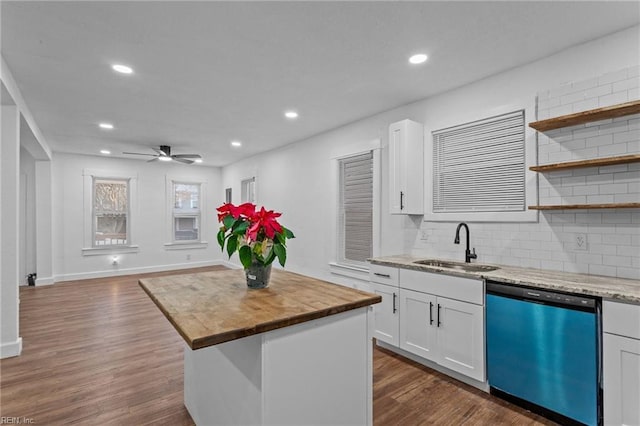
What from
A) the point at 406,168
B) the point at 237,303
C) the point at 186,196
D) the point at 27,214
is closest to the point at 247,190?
the point at 186,196

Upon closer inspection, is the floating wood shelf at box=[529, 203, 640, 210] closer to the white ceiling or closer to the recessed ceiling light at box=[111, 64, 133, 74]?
the white ceiling

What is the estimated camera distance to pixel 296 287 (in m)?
1.91

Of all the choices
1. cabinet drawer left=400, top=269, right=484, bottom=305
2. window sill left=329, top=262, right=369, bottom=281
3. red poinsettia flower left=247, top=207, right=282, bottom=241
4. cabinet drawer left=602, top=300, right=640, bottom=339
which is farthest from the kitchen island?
window sill left=329, top=262, right=369, bottom=281

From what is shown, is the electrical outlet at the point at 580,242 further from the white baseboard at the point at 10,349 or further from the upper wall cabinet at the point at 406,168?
the white baseboard at the point at 10,349

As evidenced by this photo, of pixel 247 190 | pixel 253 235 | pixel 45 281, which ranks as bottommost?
pixel 45 281

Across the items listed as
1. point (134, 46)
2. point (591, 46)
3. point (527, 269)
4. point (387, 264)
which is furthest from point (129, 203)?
point (591, 46)

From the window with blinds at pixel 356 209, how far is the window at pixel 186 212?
513 centimetres

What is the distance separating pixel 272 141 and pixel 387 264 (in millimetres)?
3424

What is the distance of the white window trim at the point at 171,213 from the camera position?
310 inches

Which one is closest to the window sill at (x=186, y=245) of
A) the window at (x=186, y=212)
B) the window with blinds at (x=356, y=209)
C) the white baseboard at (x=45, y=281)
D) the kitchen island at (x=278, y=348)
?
the window at (x=186, y=212)

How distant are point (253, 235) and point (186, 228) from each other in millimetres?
7358

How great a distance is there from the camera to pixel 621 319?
1.83m

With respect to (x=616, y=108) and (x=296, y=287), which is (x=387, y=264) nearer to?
(x=296, y=287)

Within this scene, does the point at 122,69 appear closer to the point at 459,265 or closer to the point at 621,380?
the point at 459,265
